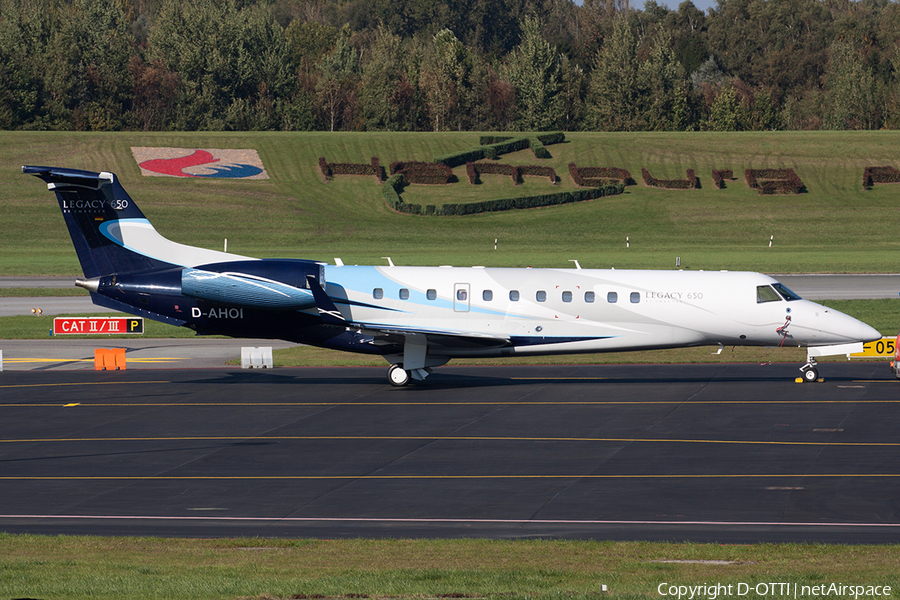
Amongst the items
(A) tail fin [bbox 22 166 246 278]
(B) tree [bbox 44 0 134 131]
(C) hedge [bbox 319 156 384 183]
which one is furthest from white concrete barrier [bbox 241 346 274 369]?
(B) tree [bbox 44 0 134 131]

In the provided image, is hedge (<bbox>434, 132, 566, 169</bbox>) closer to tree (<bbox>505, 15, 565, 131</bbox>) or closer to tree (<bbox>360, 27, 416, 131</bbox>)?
tree (<bbox>505, 15, 565, 131</bbox>)

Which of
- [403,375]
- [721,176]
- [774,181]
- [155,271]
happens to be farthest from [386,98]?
[403,375]

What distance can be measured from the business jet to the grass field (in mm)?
13754

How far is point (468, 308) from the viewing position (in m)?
27.9

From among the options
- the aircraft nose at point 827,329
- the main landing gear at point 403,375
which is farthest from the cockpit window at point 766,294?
the main landing gear at point 403,375

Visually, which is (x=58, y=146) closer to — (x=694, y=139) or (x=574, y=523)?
(x=694, y=139)

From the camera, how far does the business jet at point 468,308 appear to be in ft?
90.1

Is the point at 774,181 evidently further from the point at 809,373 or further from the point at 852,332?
the point at 852,332

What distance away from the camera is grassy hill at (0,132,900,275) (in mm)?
71562

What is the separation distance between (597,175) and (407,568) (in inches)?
3347

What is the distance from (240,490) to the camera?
58.0 feet

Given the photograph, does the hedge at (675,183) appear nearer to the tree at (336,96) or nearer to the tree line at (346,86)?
the tree line at (346,86)

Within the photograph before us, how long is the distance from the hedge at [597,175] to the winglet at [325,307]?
67.8 metres

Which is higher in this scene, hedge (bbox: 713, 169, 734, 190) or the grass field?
hedge (bbox: 713, 169, 734, 190)
